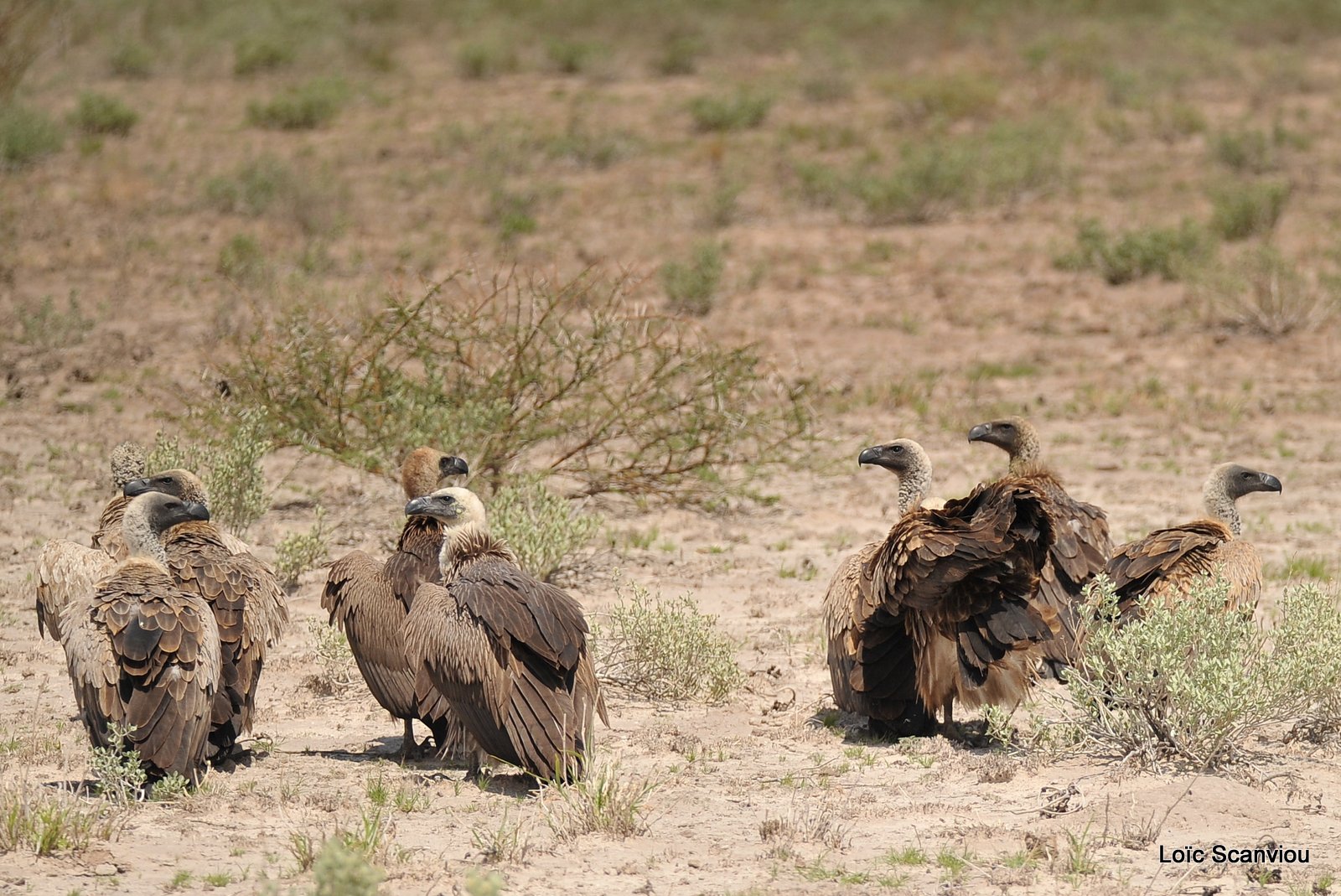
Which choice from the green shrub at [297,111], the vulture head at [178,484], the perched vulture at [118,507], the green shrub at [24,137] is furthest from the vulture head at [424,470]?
the green shrub at [297,111]

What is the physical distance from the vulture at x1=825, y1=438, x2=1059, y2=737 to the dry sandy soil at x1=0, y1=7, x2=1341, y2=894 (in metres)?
0.26

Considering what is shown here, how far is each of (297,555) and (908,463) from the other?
12.3ft

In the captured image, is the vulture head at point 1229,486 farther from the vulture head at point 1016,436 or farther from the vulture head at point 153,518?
the vulture head at point 153,518

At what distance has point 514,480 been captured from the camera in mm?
10586

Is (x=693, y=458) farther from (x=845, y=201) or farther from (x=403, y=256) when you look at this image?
(x=845, y=201)

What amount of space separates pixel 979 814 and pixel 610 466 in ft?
18.6

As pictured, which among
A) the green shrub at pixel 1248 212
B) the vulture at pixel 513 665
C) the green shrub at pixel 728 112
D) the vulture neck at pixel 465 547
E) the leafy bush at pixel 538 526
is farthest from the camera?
the green shrub at pixel 728 112

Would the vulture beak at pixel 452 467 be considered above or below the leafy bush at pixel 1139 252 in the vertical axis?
below

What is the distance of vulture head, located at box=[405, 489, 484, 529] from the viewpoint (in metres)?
6.81

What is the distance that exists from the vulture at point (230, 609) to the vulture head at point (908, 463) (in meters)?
2.90

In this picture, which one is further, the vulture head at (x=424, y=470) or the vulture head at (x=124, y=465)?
the vulture head at (x=124, y=465)

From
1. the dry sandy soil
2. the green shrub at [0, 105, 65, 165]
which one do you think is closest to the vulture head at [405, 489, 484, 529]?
the dry sandy soil
